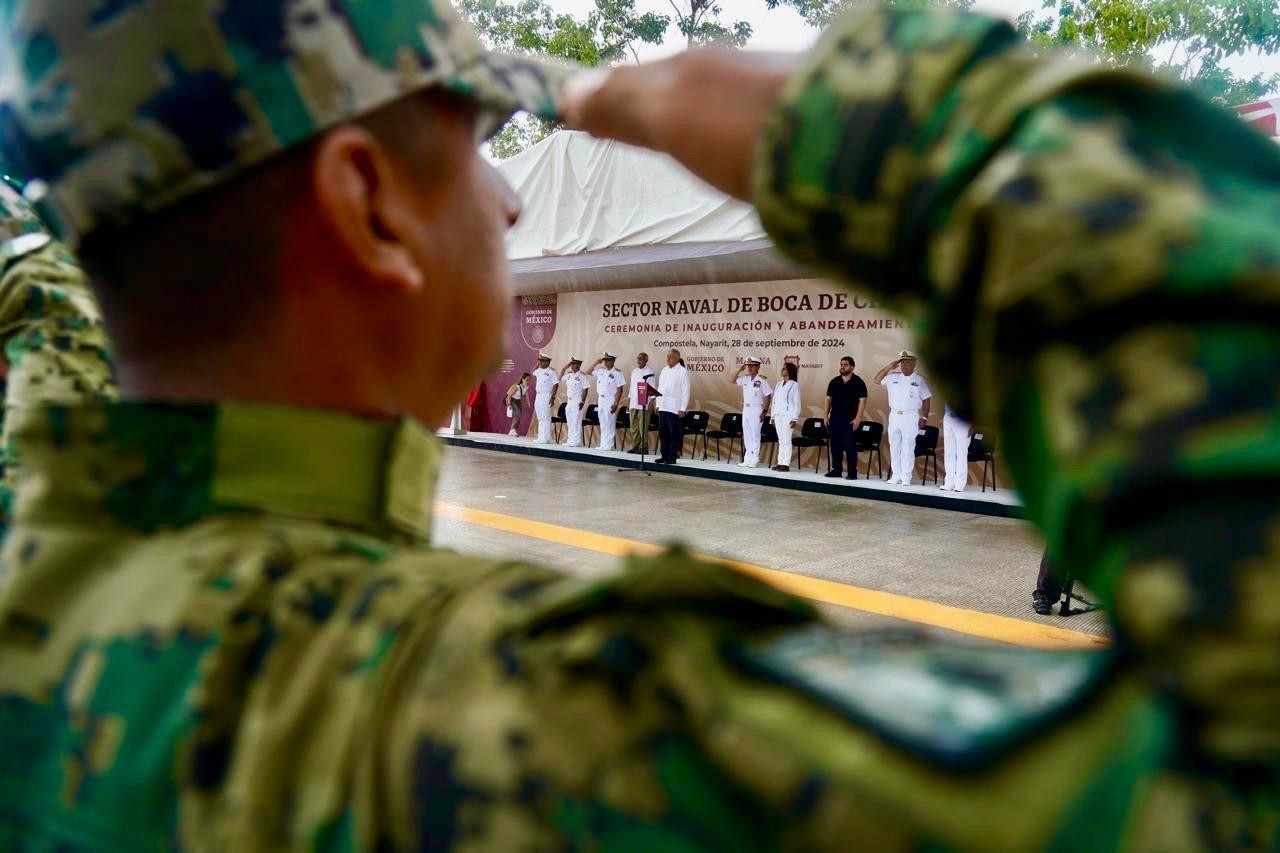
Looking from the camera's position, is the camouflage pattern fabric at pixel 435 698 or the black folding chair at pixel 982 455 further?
the black folding chair at pixel 982 455

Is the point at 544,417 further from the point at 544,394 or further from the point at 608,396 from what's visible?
the point at 608,396

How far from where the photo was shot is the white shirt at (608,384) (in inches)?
497

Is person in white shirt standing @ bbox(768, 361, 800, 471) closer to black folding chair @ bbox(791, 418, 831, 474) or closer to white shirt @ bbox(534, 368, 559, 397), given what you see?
black folding chair @ bbox(791, 418, 831, 474)

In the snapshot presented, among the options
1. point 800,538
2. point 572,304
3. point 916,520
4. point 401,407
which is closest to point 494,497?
point 800,538

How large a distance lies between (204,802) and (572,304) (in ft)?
43.9

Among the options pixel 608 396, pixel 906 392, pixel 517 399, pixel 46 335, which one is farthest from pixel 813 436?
pixel 46 335

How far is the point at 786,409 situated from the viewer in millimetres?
10812

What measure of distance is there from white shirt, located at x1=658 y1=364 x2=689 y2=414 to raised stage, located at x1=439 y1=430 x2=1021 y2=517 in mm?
756

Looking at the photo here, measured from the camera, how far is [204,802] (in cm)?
49

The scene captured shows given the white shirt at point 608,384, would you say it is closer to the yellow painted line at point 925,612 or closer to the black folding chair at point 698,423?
the black folding chair at point 698,423

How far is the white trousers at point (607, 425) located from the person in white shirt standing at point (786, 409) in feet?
9.10

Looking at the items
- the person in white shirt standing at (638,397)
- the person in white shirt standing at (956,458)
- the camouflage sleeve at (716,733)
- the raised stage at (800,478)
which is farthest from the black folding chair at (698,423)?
the camouflage sleeve at (716,733)

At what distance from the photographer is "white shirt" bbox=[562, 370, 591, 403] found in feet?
42.8

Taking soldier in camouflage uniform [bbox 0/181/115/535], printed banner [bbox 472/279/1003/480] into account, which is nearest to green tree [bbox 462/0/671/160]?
printed banner [bbox 472/279/1003/480]
